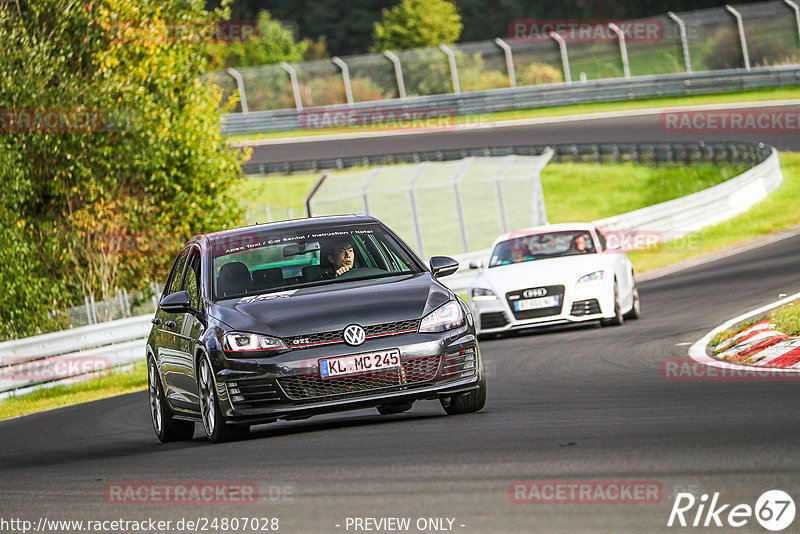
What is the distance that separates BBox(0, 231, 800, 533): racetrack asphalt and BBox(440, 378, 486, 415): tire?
0.17 meters

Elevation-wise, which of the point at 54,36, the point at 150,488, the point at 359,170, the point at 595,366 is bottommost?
the point at 359,170

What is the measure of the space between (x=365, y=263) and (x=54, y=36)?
17.0m

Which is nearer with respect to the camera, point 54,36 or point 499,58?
point 54,36

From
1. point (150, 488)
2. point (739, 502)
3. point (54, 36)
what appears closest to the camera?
point (739, 502)

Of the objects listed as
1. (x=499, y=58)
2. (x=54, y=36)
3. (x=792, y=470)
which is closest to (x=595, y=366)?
(x=792, y=470)

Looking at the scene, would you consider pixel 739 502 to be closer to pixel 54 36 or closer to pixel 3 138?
pixel 3 138

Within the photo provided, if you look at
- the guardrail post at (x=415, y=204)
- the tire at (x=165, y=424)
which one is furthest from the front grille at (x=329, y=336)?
the guardrail post at (x=415, y=204)

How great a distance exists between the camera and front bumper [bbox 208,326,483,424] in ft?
29.6

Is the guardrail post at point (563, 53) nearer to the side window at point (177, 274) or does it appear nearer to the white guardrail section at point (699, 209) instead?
the white guardrail section at point (699, 209)

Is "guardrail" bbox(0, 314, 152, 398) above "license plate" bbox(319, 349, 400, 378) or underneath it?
underneath

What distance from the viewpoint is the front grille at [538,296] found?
55.9 ft

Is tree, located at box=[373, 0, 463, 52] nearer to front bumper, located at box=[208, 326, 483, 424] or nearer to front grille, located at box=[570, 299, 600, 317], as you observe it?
front grille, located at box=[570, 299, 600, 317]

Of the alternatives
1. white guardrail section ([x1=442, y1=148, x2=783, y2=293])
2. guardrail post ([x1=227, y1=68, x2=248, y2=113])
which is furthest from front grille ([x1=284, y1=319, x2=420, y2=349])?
guardrail post ([x1=227, y1=68, x2=248, y2=113])

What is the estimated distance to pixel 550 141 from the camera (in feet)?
144
